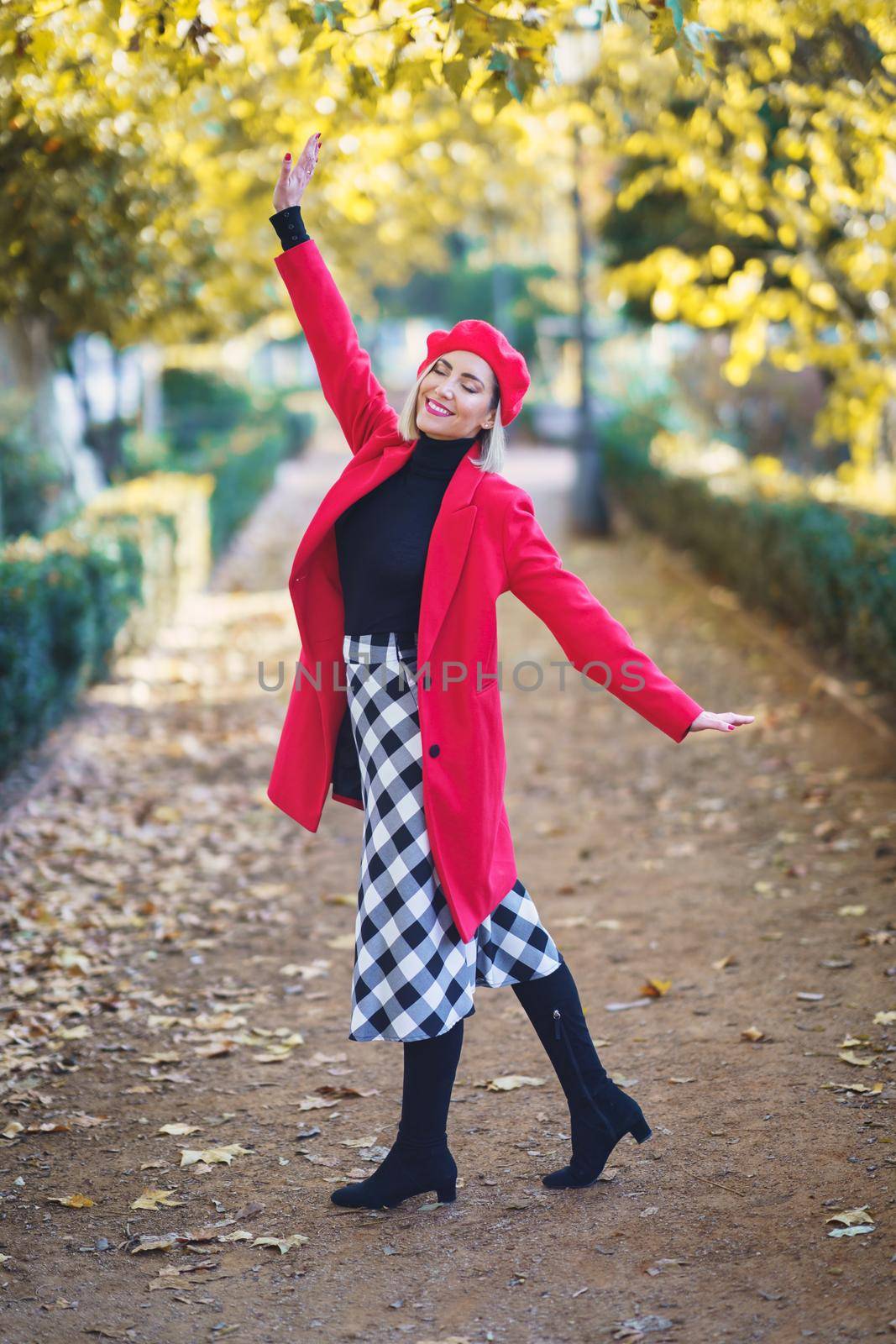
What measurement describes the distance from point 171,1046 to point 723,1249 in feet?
6.72

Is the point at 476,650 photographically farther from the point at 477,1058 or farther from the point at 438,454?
the point at 477,1058

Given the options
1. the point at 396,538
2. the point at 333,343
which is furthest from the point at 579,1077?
the point at 333,343

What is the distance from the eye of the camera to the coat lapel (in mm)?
3086

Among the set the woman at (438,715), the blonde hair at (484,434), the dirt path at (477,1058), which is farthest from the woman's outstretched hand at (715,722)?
the dirt path at (477,1058)

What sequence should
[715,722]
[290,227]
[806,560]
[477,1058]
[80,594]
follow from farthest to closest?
[806,560] < [80,594] < [477,1058] < [290,227] < [715,722]

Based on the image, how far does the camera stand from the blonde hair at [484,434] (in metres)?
3.23

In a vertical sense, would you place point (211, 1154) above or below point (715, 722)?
below

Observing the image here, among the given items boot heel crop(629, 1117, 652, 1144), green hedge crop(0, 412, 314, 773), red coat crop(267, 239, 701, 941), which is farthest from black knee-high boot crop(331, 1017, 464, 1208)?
green hedge crop(0, 412, 314, 773)

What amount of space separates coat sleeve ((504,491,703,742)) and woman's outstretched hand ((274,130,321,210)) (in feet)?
3.47

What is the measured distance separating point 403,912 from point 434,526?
2.98ft

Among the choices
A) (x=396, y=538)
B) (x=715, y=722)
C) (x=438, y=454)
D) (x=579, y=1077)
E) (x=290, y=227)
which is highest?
(x=290, y=227)

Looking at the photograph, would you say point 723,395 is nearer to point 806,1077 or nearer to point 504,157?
point 504,157

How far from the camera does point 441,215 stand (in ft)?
48.4

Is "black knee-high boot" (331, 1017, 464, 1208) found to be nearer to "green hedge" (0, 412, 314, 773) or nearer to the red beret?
the red beret
